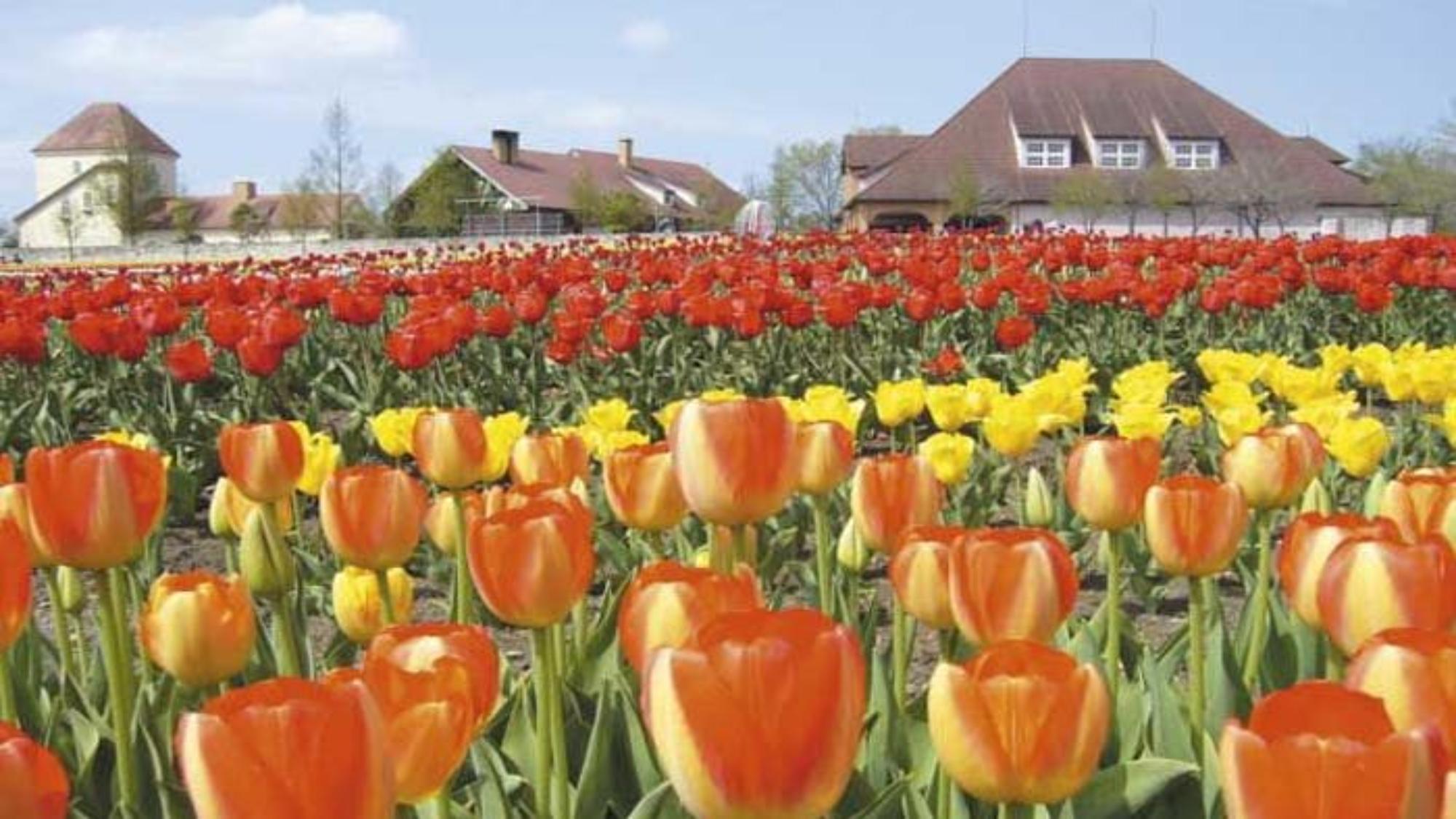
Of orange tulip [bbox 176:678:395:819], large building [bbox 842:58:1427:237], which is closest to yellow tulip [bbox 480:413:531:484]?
orange tulip [bbox 176:678:395:819]

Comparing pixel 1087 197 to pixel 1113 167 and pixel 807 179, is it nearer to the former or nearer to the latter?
pixel 1113 167

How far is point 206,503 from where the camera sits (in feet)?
21.6

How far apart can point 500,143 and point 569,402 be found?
67199 millimetres

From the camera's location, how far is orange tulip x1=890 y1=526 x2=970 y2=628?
172 cm

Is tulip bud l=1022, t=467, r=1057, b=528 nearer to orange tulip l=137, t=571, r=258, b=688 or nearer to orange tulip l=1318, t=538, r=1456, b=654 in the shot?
orange tulip l=1318, t=538, r=1456, b=654

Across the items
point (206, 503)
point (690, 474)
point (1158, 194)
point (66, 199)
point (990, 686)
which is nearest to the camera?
point (990, 686)

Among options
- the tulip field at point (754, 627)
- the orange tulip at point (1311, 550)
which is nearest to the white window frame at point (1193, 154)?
the tulip field at point (754, 627)

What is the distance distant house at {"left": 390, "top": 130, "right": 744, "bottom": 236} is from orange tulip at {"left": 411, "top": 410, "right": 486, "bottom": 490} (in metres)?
52.4

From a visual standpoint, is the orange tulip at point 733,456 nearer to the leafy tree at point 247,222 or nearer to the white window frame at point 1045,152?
the white window frame at point 1045,152

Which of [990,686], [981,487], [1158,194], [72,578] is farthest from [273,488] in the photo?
[1158,194]

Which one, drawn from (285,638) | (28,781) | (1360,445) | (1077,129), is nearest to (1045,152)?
(1077,129)

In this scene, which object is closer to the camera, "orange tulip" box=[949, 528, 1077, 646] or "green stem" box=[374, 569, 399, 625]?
"orange tulip" box=[949, 528, 1077, 646]

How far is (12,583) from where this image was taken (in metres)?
1.59

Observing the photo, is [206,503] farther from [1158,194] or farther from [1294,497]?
[1158,194]
